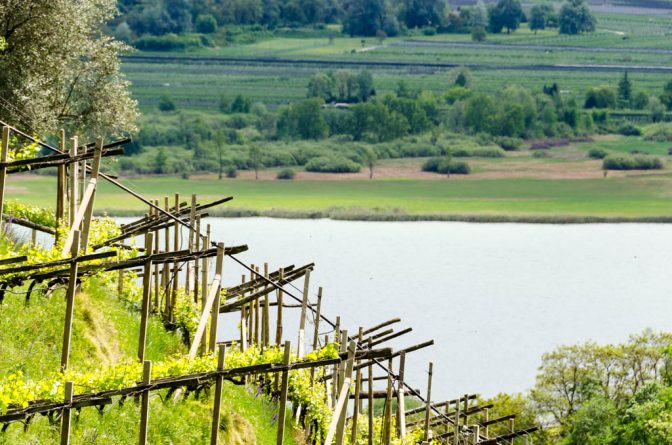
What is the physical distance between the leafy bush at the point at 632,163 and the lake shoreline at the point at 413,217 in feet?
75.5

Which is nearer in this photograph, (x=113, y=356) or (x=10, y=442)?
(x=10, y=442)

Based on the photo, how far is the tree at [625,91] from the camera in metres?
192

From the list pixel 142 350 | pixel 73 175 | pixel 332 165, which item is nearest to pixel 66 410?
pixel 142 350

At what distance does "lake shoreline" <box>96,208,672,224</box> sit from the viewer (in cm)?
12431

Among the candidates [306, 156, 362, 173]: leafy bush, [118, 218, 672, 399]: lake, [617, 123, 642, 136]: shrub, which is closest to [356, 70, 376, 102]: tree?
[617, 123, 642, 136]: shrub

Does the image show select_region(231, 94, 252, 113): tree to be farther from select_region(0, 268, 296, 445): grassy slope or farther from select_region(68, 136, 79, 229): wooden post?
select_region(68, 136, 79, 229): wooden post

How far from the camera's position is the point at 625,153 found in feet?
522

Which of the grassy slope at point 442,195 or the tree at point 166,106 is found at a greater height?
the tree at point 166,106

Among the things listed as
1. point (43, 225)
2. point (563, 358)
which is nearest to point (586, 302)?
point (563, 358)

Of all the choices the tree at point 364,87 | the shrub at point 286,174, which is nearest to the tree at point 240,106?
the tree at point 364,87

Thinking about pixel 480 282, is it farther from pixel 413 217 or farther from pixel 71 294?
pixel 71 294

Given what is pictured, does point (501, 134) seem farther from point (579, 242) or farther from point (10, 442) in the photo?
point (10, 442)

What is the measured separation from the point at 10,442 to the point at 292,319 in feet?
145

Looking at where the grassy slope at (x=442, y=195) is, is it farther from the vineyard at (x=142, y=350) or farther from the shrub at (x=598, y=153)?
the vineyard at (x=142, y=350)
